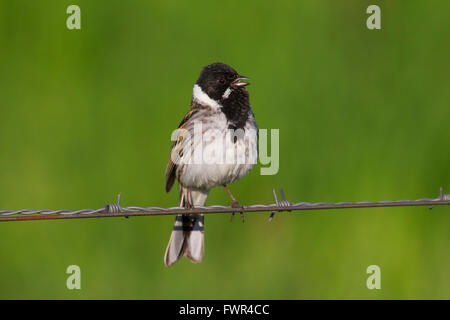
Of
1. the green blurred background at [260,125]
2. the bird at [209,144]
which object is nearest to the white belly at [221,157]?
the bird at [209,144]

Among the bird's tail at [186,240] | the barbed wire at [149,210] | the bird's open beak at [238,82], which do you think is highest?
the bird's open beak at [238,82]

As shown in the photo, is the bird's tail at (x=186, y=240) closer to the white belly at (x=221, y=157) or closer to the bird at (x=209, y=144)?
the bird at (x=209, y=144)

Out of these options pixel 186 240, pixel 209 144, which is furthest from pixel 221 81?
pixel 186 240

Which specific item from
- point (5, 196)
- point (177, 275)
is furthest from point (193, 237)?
point (5, 196)

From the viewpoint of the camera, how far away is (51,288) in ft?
17.6

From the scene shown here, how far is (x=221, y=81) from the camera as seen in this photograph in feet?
16.9

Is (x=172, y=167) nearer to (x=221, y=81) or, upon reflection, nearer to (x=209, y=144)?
(x=209, y=144)

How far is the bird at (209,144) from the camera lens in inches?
194

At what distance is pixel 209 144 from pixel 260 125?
76 cm

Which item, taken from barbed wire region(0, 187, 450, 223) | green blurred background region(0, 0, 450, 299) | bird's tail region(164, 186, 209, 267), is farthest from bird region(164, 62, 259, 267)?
barbed wire region(0, 187, 450, 223)

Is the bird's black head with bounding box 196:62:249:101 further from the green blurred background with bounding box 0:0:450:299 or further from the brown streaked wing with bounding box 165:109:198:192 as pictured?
the green blurred background with bounding box 0:0:450:299

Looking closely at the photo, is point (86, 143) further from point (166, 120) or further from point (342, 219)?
point (342, 219)
